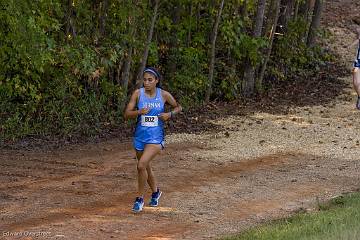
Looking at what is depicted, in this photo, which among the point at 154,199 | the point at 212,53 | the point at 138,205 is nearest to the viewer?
the point at 138,205

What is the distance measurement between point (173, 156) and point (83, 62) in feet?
9.14

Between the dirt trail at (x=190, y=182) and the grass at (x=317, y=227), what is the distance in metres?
0.38

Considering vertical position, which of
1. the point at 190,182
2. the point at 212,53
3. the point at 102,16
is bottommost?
the point at 190,182

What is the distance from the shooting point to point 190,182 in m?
10.1

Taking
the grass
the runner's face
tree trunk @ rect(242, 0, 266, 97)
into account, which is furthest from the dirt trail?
tree trunk @ rect(242, 0, 266, 97)

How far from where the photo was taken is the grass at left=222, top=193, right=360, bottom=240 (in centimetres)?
684

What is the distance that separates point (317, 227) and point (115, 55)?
7922mm

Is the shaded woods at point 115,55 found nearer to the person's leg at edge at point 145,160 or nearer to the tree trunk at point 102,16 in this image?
the tree trunk at point 102,16

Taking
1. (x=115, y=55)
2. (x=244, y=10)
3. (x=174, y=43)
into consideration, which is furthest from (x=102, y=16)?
(x=244, y=10)

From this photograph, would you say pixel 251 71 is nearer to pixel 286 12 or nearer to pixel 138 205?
pixel 286 12

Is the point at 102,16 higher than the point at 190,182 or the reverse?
higher

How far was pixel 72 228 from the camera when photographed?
7543 mm

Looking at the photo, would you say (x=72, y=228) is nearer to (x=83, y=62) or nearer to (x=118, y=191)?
(x=118, y=191)

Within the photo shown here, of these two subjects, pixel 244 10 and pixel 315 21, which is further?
pixel 315 21
